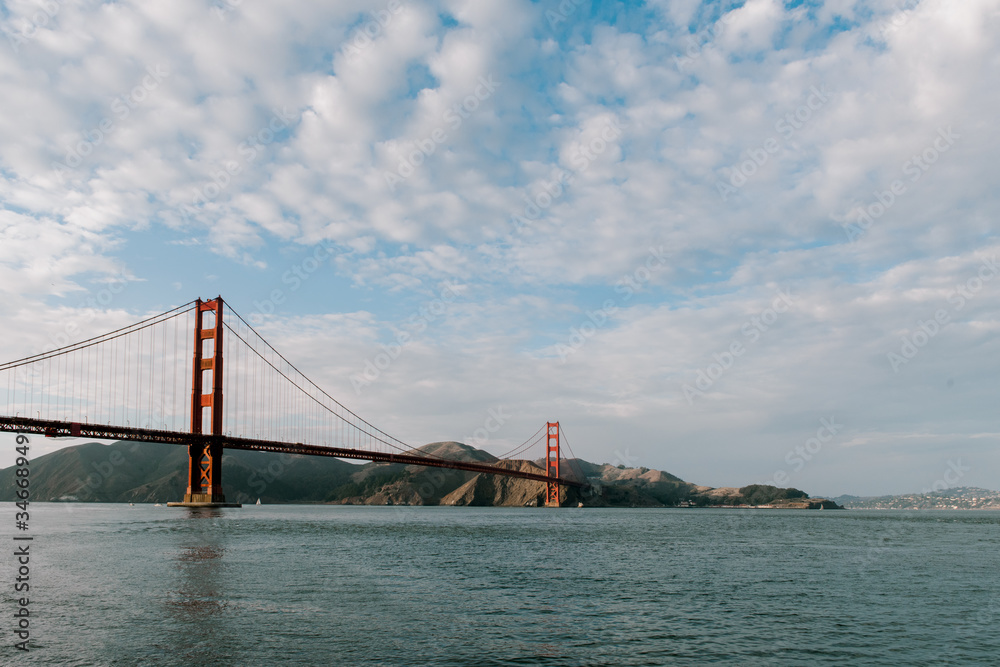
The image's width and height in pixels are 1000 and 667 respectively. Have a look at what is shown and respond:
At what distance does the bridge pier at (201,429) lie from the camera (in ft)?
264

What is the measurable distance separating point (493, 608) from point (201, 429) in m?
73.3

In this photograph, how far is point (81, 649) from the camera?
1350 centimetres

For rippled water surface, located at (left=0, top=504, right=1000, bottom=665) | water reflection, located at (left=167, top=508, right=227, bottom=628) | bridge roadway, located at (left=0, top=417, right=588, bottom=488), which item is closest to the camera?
rippled water surface, located at (left=0, top=504, right=1000, bottom=665)

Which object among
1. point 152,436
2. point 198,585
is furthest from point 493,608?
point 152,436

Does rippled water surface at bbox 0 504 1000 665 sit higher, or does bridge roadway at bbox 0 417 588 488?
bridge roadway at bbox 0 417 588 488

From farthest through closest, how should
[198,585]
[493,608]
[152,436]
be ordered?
[152,436] < [198,585] < [493,608]

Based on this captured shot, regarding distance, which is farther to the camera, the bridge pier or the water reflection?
the bridge pier

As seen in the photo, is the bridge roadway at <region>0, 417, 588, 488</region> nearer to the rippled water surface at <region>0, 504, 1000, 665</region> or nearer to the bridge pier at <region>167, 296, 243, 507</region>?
the bridge pier at <region>167, 296, 243, 507</region>

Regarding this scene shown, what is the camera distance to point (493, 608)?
1898 cm

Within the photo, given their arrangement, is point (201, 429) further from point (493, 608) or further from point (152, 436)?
point (493, 608)

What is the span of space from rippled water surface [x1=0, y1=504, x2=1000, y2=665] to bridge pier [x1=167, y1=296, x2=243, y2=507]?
152 feet

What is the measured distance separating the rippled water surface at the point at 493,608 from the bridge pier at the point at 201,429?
46.5m

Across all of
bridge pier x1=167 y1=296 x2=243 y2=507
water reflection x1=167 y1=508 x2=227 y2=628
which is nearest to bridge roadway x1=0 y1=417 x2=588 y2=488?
bridge pier x1=167 y1=296 x2=243 y2=507

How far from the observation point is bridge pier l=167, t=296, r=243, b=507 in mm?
80500
